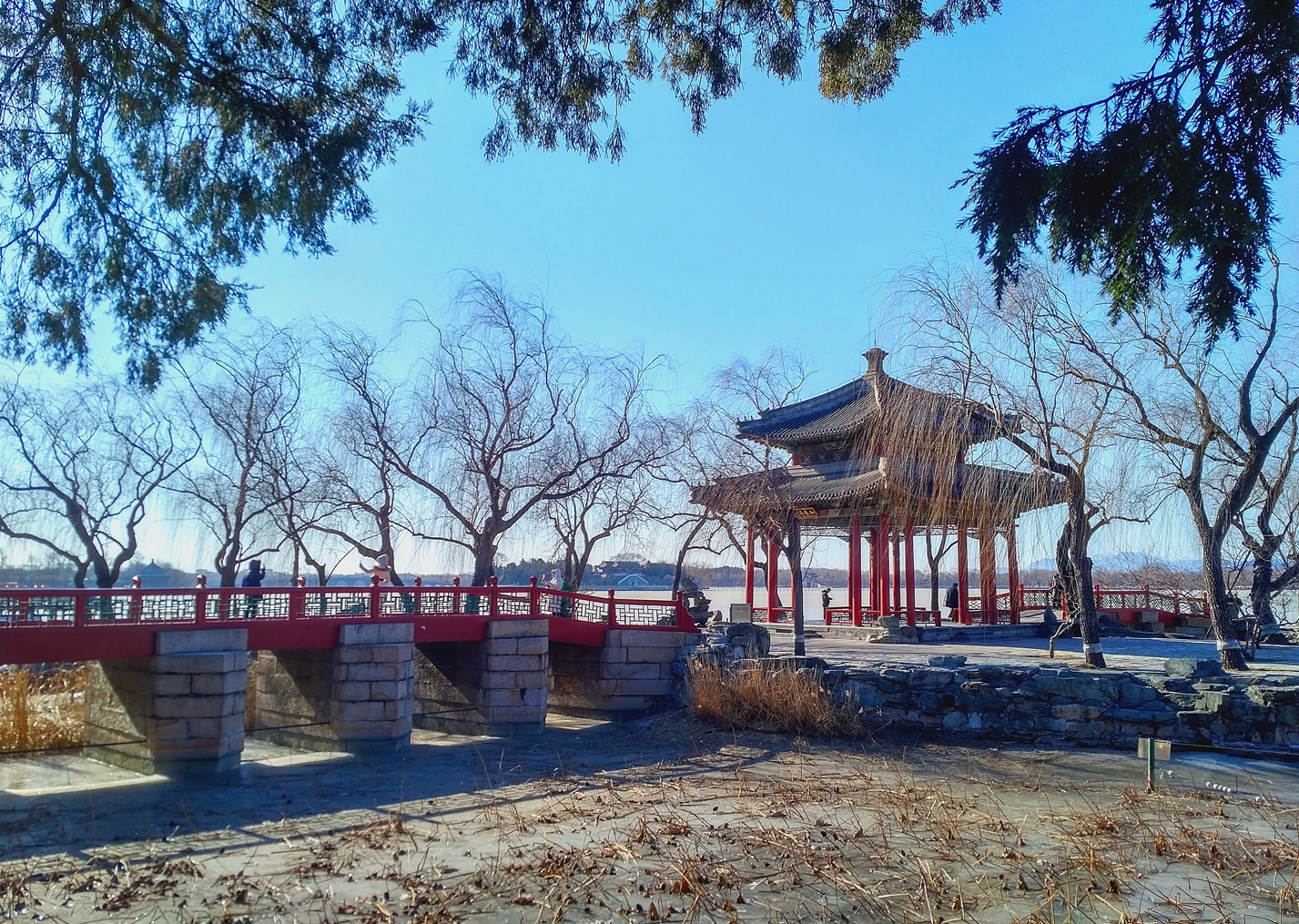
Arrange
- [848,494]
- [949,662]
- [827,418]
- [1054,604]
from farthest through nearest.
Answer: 1. [827,418]
2. [1054,604]
3. [848,494]
4. [949,662]

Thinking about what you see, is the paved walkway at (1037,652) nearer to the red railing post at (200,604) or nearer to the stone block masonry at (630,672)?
the stone block masonry at (630,672)

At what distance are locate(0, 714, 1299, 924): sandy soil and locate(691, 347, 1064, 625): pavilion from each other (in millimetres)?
4088

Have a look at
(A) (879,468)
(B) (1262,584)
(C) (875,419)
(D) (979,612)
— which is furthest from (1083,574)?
(D) (979,612)

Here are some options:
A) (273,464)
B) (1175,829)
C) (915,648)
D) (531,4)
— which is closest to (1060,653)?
(915,648)

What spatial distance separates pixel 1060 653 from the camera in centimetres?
1514

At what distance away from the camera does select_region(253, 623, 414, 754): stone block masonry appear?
41.9ft

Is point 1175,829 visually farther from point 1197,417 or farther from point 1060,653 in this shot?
point 1060,653

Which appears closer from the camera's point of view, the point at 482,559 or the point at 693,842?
the point at 693,842

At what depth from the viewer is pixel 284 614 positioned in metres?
12.5

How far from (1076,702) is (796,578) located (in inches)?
248

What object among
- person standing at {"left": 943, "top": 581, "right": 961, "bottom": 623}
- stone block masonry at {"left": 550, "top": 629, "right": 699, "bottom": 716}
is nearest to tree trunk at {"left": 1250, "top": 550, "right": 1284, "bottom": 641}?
person standing at {"left": 943, "top": 581, "right": 961, "bottom": 623}

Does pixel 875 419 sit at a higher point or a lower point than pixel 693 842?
higher

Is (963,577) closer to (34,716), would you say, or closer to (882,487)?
(882,487)

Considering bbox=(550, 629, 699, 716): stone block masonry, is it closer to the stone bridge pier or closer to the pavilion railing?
the stone bridge pier
